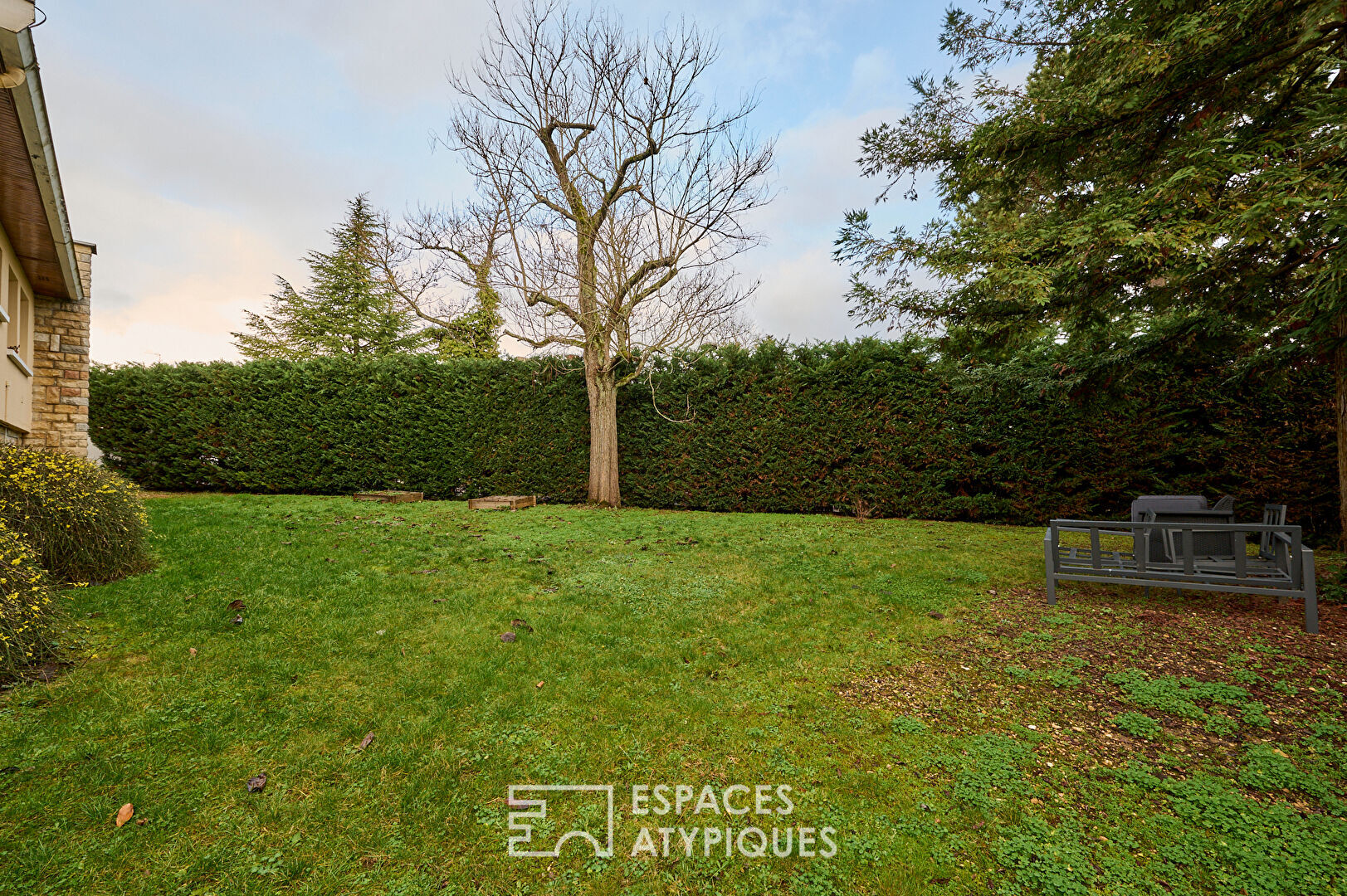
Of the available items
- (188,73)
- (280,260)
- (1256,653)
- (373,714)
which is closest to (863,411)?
(1256,653)

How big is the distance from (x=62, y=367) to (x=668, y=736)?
1149 cm

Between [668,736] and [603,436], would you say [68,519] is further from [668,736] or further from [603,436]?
[603,436]

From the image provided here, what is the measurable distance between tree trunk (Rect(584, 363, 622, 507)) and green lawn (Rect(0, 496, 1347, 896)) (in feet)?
19.8

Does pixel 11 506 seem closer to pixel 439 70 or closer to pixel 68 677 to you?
pixel 68 677

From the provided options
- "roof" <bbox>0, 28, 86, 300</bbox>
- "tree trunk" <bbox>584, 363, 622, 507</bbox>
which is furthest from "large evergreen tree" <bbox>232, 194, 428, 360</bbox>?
"roof" <bbox>0, 28, 86, 300</bbox>

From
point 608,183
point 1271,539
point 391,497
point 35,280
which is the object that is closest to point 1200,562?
point 1271,539

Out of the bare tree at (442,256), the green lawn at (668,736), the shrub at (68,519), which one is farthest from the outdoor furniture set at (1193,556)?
the bare tree at (442,256)

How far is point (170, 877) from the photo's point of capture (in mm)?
1755

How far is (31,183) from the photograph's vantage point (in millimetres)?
4852

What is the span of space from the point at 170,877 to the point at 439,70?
1344 cm

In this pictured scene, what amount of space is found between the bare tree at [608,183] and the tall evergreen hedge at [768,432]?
1.09 m

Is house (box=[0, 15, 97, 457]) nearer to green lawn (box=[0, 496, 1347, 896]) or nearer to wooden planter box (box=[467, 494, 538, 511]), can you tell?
green lawn (box=[0, 496, 1347, 896])

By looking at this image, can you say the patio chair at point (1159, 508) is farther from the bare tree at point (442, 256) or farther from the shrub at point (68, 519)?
the bare tree at point (442, 256)

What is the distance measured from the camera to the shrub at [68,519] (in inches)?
169
